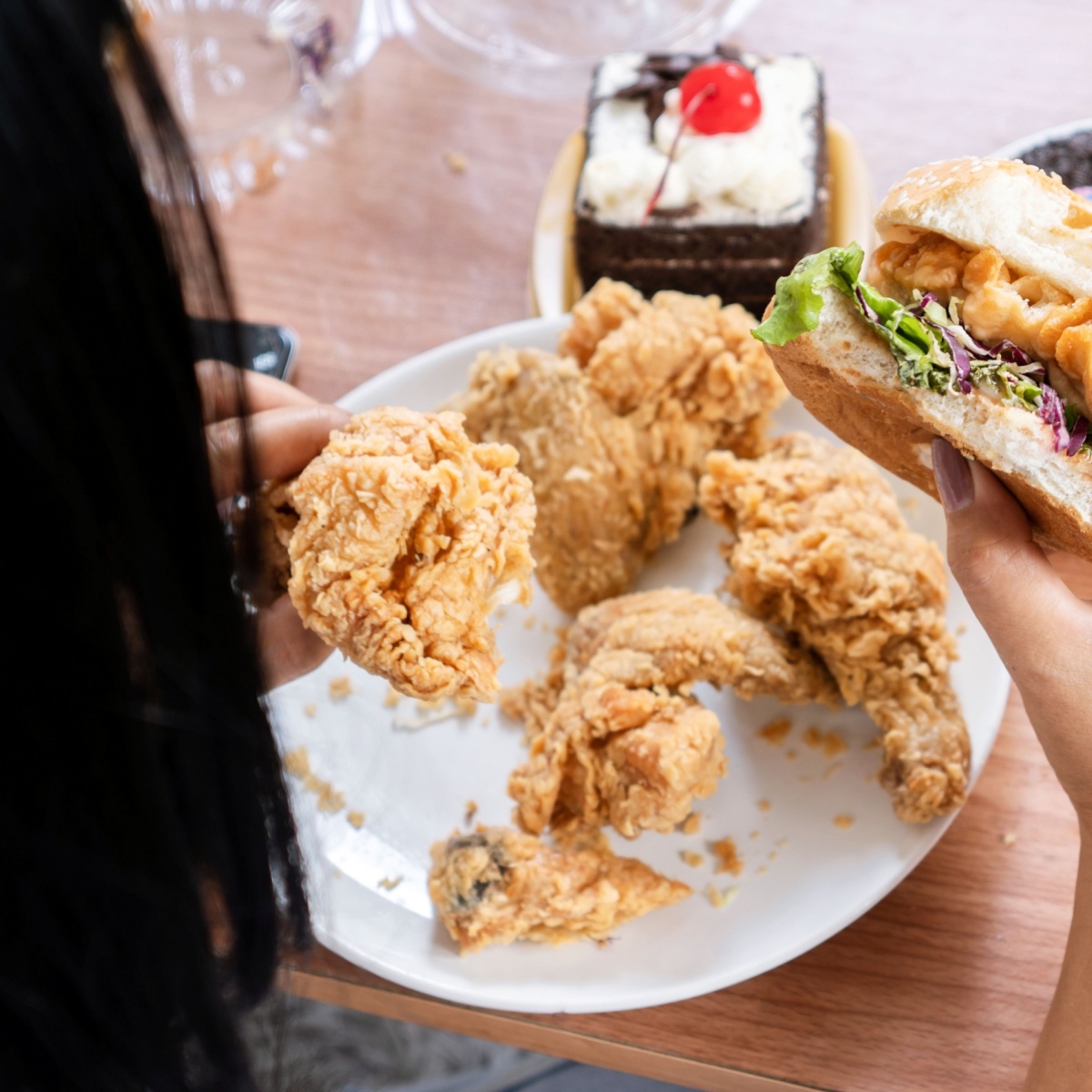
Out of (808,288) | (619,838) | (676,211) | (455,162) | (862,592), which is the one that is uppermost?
(808,288)

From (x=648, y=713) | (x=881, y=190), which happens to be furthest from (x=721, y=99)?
(x=648, y=713)

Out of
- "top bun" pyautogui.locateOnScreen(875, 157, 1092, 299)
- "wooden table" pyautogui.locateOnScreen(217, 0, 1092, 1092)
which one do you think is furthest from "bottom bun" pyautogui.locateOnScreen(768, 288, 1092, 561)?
"wooden table" pyautogui.locateOnScreen(217, 0, 1092, 1092)

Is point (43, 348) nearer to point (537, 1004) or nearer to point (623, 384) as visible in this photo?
point (537, 1004)

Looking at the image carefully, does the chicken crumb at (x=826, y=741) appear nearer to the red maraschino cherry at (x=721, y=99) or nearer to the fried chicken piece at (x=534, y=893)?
the fried chicken piece at (x=534, y=893)

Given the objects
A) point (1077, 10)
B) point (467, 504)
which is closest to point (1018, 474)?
point (467, 504)

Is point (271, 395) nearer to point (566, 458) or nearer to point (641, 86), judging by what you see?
point (566, 458)

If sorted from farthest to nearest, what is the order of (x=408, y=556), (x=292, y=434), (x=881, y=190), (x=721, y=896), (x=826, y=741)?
1. (x=881, y=190)
2. (x=826, y=741)
3. (x=721, y=896)
4. (x=292, y=434)
5. (x=408, y=556)

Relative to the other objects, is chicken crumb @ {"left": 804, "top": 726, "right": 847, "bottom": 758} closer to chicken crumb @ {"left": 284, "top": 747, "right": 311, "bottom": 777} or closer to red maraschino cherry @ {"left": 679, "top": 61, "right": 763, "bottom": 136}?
chicken crumb @ {"left": 284, "top": 747, "right": 311, "bottom": 777}

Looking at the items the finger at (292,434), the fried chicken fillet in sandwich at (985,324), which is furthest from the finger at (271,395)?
the fried chicken fillet in sandwich at (985,324)
